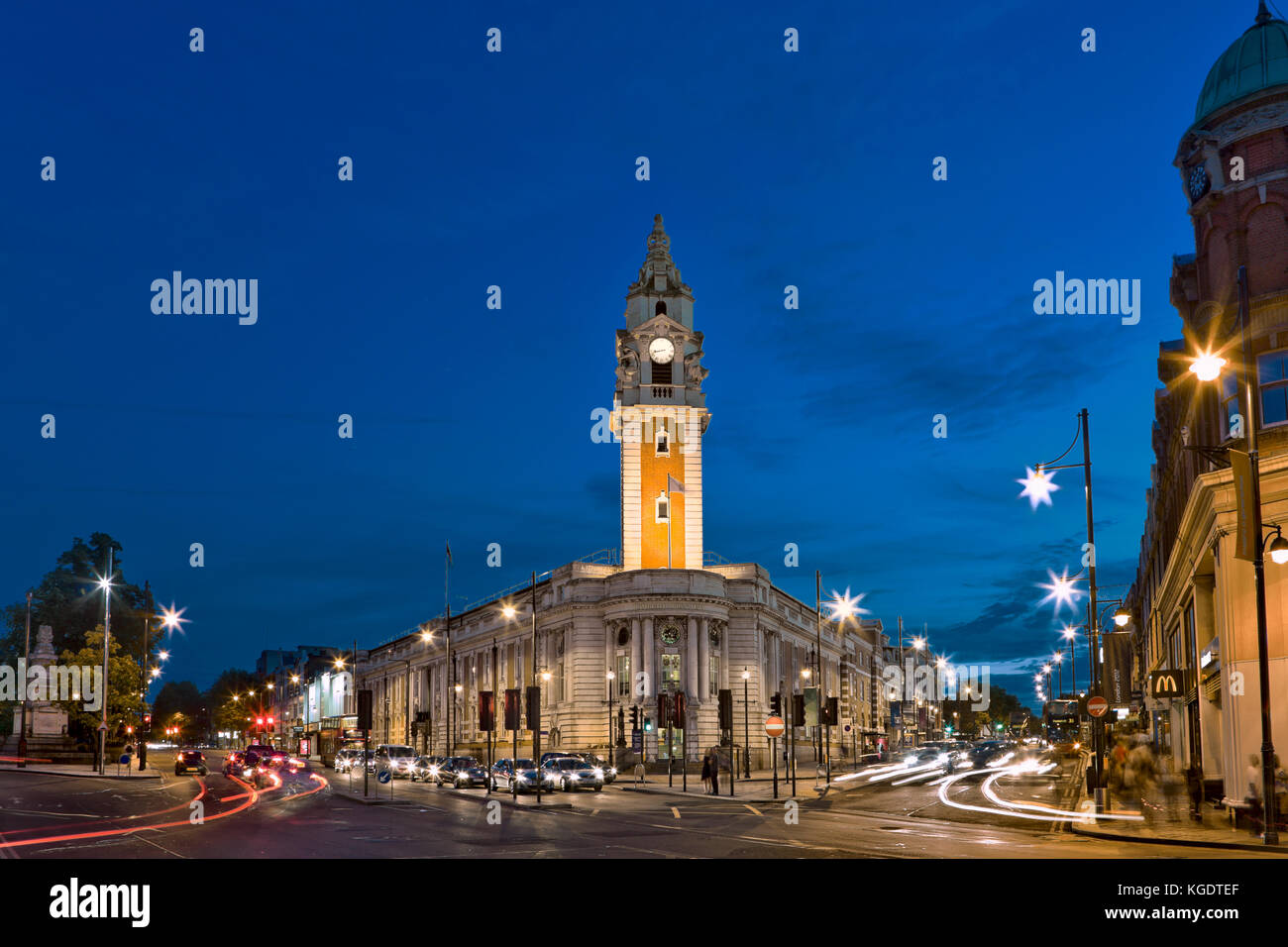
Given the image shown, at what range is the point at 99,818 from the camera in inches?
1238

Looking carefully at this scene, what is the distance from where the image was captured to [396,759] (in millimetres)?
69312

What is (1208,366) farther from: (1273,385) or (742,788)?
(742,788)

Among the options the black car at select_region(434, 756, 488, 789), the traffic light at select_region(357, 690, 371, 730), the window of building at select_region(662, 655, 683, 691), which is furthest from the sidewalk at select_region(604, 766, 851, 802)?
the traffic light at select_region(357, 690, 371, 730)

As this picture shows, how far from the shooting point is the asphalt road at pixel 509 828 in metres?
21.2

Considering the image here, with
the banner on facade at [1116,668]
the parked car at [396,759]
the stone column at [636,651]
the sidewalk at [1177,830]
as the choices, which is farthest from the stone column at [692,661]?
the sidewalk at [1177,830]

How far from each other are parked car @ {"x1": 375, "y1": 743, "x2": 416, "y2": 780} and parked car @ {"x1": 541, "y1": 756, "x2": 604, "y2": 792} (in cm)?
1559

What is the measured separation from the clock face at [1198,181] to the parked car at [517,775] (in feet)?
109

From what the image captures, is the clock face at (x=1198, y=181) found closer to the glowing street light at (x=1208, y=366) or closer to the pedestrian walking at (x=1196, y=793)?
the glowing street light at (x=1208, y=366)

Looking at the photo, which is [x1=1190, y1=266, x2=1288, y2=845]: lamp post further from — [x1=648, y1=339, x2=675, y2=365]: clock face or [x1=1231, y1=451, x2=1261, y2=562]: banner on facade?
[x1=648, y1=339, x2=675, y2=365]: clock face
